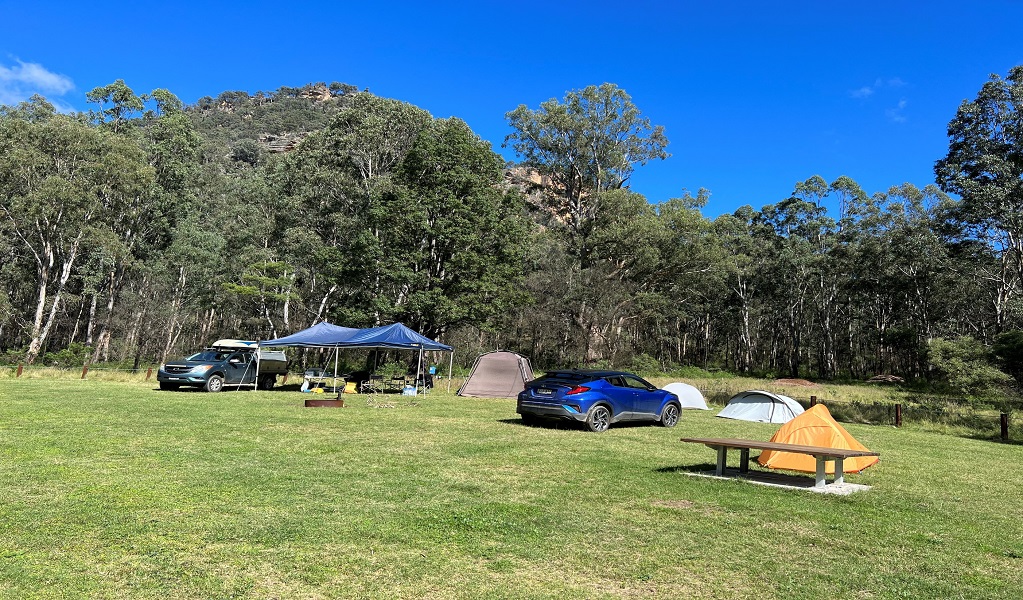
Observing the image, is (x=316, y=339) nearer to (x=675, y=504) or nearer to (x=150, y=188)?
(x=675, y=504)

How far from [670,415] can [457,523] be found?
10.3 metres

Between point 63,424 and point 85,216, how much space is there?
1167 inches

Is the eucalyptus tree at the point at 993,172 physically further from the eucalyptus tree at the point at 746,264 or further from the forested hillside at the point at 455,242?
the eucalyptus tree at the point at 746,264

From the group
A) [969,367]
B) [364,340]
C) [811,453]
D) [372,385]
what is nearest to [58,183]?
[372,385]

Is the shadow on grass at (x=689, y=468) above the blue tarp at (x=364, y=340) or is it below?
below

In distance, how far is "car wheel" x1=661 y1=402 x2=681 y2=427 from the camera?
47.1 ft

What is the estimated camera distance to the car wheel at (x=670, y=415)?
14.4 metres

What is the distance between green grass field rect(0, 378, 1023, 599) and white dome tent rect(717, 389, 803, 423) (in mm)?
6964

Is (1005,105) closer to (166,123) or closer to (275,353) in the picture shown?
(275,353)

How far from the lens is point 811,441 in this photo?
8852 millimetres

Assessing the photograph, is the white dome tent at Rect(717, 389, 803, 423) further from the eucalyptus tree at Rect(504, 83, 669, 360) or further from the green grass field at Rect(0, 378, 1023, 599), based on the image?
the eucalyptus tree at Rect(504, 83, 669, 360)

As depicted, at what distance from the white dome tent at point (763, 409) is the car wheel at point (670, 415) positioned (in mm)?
4119

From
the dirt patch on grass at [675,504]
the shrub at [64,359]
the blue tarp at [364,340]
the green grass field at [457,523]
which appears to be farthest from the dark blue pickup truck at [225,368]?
the dirt patch on grass at [675,504]

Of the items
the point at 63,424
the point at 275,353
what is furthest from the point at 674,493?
the point at 275,353
